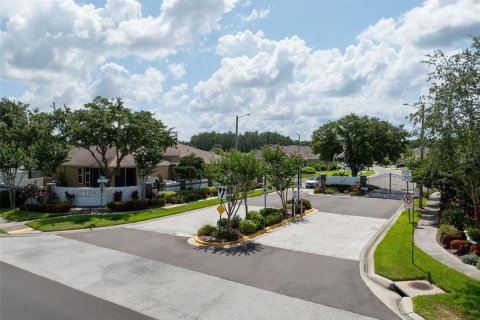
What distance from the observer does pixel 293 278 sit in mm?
13156

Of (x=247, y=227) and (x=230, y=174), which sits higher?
(x=230, y=174)

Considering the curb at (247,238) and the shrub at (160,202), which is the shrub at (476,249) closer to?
the curb at (247,238)

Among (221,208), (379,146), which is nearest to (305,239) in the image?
(221,208)

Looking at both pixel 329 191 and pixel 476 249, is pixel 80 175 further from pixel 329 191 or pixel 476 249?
pixel 476 249

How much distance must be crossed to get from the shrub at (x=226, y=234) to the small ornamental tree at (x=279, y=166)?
6.61m

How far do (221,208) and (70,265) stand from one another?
7.21m

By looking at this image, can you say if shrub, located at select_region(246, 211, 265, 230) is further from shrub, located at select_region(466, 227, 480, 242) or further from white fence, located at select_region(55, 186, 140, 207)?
white fence, located at select_region(55, 186, 140, 207)

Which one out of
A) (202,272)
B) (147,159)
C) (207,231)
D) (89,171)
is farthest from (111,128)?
(202,272)

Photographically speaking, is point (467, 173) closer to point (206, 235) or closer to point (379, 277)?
point (379, 277)

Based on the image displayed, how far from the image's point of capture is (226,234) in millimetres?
18719

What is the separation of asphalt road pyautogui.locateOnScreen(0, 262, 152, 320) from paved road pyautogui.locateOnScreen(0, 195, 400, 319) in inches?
3.1

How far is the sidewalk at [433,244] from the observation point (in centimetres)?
1405

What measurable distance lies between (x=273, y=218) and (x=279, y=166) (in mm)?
3972

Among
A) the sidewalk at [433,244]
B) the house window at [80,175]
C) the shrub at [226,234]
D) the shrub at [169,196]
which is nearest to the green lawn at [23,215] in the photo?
the shrub at [169,196]
